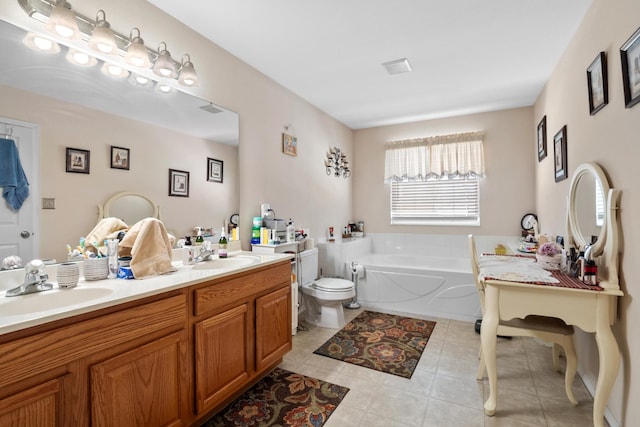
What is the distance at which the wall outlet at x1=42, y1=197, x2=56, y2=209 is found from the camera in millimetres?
1469

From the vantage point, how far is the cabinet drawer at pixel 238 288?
1579 mm

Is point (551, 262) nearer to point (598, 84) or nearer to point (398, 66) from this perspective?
point (598, 84)

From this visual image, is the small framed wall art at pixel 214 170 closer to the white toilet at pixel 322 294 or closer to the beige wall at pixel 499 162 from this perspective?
the white toilet at pixel 322 294

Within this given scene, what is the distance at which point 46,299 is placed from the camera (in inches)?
50.6

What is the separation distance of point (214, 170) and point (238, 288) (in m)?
0.99

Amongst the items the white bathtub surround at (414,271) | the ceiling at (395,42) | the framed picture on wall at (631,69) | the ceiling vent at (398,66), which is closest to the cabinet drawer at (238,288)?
the white bathtub surround at (414,271)

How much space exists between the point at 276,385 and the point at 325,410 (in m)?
0.41

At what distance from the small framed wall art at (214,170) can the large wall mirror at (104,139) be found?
5cm

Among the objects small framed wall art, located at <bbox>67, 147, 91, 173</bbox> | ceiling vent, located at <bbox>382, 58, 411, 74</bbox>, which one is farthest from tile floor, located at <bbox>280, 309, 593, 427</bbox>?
ceiling vent, located at <bbox>382, 58, 411, 74</bbox>

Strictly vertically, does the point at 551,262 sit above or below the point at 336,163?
below

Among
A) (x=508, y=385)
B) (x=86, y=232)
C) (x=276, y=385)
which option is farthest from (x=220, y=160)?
(x=508, y=385)

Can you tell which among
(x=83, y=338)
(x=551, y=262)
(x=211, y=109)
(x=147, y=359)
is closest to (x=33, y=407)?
(x=83, y=338)

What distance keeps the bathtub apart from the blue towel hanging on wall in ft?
9.91

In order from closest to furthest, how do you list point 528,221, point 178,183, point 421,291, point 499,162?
point 178,183 < point 421,291 < point 528,221 < point 499,162
